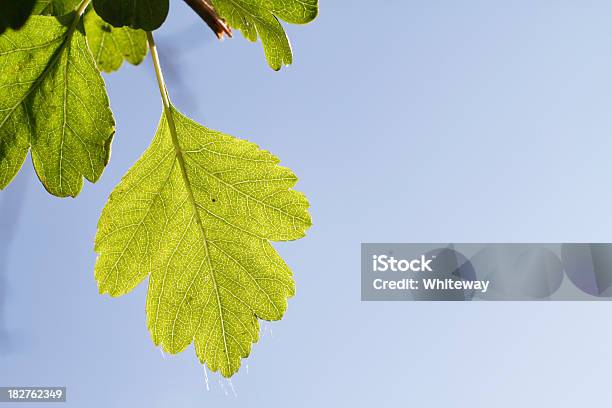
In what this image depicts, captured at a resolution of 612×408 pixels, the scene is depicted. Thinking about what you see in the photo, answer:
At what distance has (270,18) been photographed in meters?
0.71

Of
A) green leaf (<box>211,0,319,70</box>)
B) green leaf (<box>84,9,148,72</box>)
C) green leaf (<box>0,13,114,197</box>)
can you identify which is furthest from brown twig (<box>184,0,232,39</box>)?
green leaf (<box>84,9,148,72</box>)

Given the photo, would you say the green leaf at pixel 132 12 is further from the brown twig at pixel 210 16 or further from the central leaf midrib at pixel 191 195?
the central leaf midrib at pixel 191 195

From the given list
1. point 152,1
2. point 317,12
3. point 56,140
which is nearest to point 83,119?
point 56,140

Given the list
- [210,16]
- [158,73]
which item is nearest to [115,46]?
[158,73]

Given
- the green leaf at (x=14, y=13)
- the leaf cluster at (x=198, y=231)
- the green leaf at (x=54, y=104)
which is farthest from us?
the leaf cluster at (x=198, y=231)

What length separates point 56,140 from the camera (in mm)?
731

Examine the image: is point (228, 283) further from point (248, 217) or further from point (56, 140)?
point (56, 140)

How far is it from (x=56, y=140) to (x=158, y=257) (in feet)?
0.70

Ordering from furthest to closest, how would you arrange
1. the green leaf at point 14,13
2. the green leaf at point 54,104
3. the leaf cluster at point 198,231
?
the leaf cluster at point 198,231, the green leaf at point 54,104, the green leaf at point 14,13

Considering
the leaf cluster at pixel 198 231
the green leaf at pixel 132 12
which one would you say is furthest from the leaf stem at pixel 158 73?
the green leaf at pixel 132 12

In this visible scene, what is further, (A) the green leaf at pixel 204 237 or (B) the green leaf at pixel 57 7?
(A) the green leaf at pixel 204 237

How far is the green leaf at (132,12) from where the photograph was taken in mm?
629

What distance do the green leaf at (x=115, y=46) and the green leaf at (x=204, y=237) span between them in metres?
0.12

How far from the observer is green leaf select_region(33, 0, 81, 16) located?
0.70m
